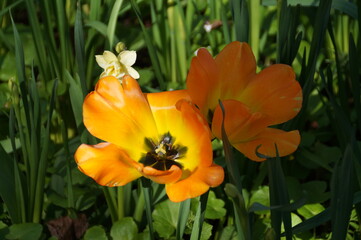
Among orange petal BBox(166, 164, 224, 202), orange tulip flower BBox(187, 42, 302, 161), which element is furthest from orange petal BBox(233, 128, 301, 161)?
orange petal BBox(166, 164, 224, 202)

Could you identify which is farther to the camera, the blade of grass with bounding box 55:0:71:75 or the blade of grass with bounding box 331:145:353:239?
the blade of grass with bounding box 55:0:71:75

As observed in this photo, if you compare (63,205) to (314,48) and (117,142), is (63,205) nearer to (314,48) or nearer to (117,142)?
(117,142)

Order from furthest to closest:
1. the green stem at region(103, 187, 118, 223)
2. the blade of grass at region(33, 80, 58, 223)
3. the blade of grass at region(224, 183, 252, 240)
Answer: the green stem at region(103, 187, 118, 223)
the blade of grass at region(33, 80, 58, 223)
the blade of grass at region(224, 183, 252, 240)

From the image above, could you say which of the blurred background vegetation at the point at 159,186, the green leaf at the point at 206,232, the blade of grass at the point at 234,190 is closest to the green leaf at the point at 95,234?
the blurred background vegetation at the point at 159,186

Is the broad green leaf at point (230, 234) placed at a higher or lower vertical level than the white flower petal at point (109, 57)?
lower

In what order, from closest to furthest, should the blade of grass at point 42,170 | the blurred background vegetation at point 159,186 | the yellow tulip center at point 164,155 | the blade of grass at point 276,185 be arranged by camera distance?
the blade of grass at point 276,185 → the yellow tulip center at point 164,155 → the blurred background vegetation at point 159,186 → the blade of grass at point 42,170

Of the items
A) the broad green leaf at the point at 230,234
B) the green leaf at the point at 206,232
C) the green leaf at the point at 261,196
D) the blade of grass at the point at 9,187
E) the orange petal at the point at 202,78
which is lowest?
the green leaf at the point at 261,196

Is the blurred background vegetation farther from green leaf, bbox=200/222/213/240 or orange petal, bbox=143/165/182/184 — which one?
orange petal, bbox=143/165/182/184

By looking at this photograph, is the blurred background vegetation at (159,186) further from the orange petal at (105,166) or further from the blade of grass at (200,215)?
Result: the orange petal at (105,166)
